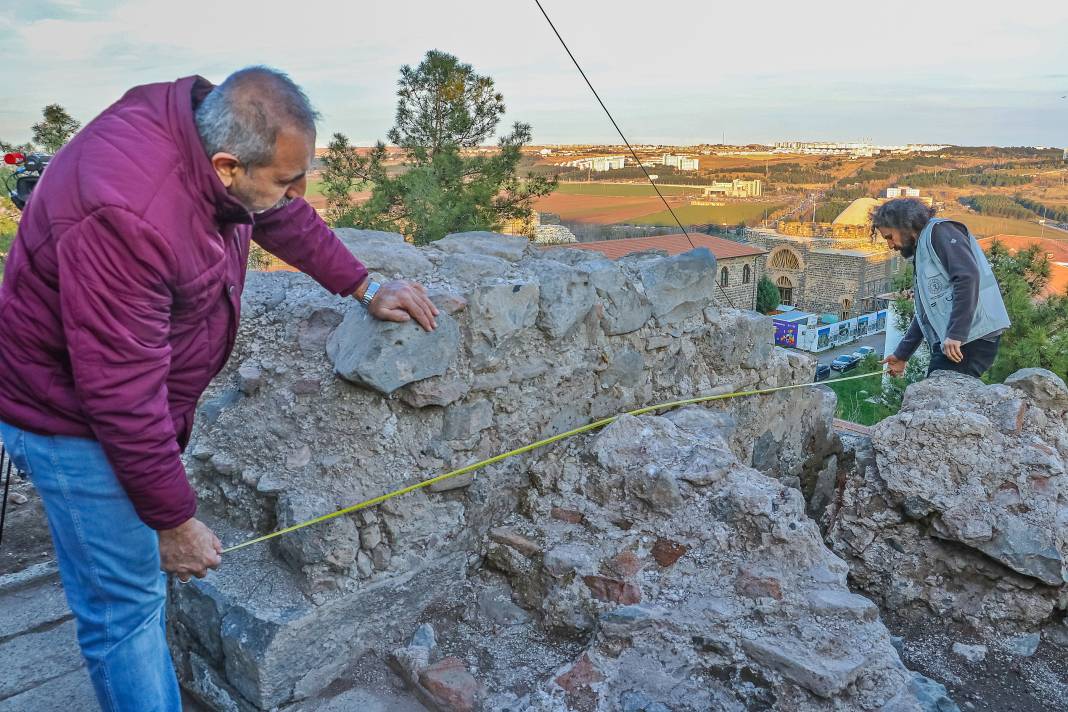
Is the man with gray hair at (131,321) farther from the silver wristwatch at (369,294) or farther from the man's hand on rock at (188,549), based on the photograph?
the silver wristwatch at (369,294)

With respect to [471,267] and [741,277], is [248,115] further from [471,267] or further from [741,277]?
[741,277]

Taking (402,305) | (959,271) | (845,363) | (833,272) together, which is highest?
(402,305)

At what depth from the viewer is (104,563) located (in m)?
1.56

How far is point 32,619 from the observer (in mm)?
2656

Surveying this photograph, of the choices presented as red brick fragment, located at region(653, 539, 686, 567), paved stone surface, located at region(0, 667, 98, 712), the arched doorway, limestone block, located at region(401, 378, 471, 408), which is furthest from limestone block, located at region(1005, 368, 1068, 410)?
the arched doorway

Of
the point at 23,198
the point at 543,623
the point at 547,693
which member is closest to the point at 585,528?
the point at 543,623

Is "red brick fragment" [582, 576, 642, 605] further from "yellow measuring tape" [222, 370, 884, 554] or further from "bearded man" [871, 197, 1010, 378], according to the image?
"bearded man" [871, 197, 1010, 378]

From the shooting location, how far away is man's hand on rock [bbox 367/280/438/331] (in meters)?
2.16

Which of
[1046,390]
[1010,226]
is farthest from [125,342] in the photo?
[1010,226]

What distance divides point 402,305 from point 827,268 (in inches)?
1394

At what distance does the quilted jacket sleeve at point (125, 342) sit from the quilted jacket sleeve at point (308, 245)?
2.06 ft

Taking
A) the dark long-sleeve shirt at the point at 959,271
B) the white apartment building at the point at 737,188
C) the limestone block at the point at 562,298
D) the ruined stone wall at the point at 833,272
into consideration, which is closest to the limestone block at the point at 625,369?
the limestone block at the point at 562,298

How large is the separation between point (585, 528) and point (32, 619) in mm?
1898

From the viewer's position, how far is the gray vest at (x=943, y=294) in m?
3.37
